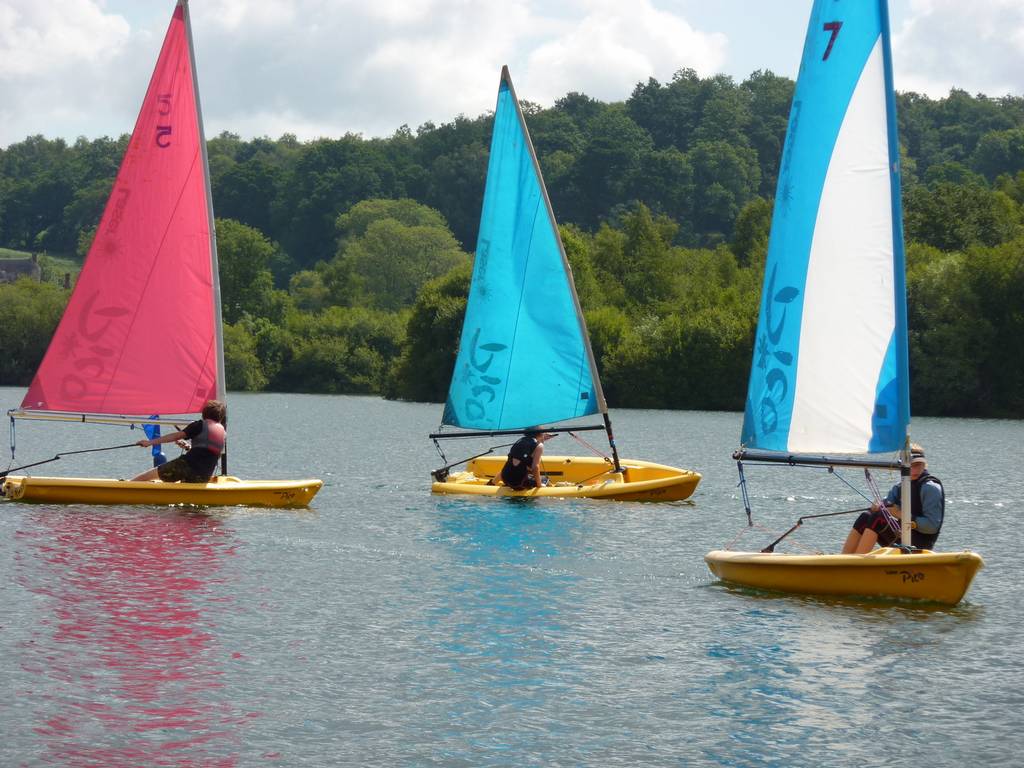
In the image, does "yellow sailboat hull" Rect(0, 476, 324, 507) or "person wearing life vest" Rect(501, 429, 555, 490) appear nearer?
"yellow sailboat hull" Rect(0, 476, 324, 507)

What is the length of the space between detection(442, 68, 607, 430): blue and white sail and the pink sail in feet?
19.3

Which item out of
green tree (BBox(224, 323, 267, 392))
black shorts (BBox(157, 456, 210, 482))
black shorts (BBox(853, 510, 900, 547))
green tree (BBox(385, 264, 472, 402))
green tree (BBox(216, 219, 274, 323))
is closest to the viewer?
black shorts (BBox(853, 510, 900, 547))

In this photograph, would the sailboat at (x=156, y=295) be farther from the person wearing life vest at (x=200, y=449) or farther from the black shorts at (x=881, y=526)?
the black shorts at (x=881, y=526)

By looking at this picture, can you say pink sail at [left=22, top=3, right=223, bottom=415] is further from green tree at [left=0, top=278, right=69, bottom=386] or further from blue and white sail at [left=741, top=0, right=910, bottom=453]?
green tree at [left=0, top=278, right=69, bottom=386]

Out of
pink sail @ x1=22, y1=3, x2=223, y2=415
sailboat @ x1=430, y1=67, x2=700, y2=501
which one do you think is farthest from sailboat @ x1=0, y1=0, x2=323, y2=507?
sailboat @ x1=430, y1=67, x2=700, y2=501

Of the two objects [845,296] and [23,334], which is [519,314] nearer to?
[845,296]

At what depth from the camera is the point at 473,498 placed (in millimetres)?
33031

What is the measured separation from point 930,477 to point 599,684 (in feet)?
18.8

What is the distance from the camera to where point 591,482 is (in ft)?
104

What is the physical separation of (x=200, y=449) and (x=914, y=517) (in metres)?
13.2

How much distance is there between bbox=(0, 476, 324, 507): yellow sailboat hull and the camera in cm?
2755

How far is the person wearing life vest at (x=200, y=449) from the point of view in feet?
89.5

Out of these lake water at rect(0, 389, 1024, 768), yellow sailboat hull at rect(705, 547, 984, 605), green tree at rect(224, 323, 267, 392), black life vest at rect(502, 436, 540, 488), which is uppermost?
green tree at rect(224, 323, 267, 392)

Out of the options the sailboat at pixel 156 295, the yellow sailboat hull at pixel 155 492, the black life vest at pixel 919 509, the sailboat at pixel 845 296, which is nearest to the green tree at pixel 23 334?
the sailboat at pixel 156 295
